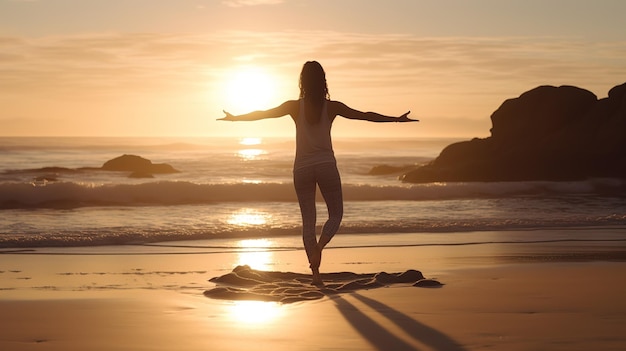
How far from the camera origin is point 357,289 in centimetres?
842

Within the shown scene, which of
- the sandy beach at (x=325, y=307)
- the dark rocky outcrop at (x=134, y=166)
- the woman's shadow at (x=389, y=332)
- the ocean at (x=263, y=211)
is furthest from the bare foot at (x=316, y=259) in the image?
the dark rocky outcrop at (x=134, y=166)

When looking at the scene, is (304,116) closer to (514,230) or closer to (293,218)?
(514,230)

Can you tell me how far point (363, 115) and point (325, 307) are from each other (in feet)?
6.17

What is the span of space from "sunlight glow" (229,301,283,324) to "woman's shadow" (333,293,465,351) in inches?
20.5

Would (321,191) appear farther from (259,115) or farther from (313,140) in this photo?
(259,115)

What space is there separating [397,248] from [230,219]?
18.9ft

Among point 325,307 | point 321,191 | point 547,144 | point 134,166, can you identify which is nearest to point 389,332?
point 325,307

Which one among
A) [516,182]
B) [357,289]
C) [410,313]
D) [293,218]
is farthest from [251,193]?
[410,313]

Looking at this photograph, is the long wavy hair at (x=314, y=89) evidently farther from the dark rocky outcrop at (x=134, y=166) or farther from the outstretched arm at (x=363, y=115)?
the dark rocky outcrop at (x=134, y=166)

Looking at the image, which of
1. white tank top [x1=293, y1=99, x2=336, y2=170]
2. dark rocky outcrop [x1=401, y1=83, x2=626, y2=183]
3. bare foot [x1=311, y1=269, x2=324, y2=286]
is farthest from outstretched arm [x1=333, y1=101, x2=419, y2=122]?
dark rocky outcrop [x1=401, y1=83, x2=626, y2=183]

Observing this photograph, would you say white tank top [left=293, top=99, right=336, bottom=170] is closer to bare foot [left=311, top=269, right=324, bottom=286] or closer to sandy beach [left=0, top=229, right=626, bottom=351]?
bare foot [left=311, top=269, right=324, bottom=286]

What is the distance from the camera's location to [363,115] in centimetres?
823

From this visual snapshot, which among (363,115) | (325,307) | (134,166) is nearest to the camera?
(325,307)

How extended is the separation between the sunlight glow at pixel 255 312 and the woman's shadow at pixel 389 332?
52 cm
